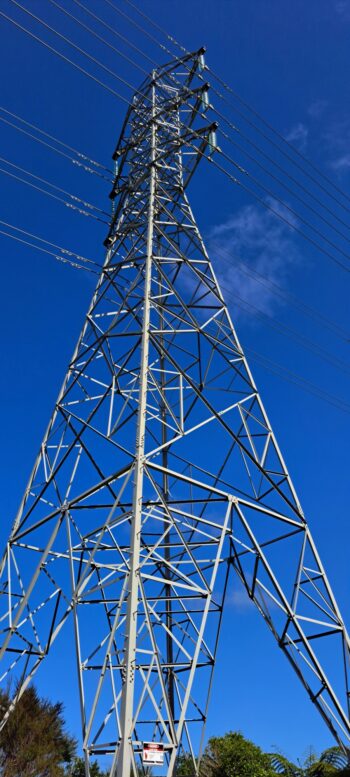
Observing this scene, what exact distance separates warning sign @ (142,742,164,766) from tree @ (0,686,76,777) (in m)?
16.6

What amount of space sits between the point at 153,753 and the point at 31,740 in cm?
1794

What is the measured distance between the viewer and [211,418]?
1203cm

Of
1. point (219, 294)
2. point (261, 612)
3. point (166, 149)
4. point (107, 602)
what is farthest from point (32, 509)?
point (166, 149)

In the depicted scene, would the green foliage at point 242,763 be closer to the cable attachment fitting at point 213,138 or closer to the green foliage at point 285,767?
the green foliage at point 285,767

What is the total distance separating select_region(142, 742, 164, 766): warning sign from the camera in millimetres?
7941

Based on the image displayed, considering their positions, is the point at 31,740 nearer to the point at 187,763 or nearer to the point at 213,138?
the point at 187,763

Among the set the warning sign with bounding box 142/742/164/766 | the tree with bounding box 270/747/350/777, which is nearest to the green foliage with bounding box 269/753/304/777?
the tree with bounding box 270/747/350/777

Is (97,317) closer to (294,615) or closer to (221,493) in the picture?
(221,493)

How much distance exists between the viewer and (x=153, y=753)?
315 inches

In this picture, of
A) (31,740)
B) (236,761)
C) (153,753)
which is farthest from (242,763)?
(153,753)

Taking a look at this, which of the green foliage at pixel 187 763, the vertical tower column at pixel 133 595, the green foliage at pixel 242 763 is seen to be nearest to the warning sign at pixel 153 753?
the vertical tower column at pixel 133 595

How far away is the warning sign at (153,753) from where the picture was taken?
7.94m

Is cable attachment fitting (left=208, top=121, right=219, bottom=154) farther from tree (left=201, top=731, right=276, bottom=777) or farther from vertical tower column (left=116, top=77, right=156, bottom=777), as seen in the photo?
tree (left=201, top=731, right=276, bottom=777)

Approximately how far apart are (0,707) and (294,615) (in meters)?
14.6
